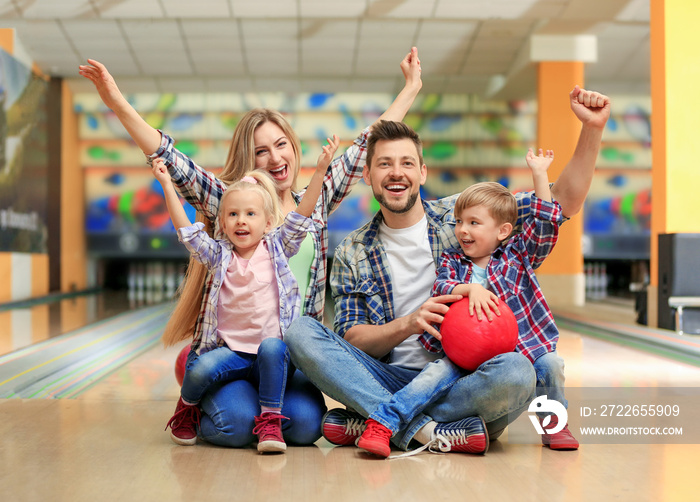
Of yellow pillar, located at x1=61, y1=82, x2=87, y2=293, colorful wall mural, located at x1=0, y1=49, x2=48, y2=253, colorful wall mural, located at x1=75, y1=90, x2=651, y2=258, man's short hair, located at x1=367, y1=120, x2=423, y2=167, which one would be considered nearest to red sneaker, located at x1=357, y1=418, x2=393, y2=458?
man's short hair, located at x1=367, y1=120, x2=423, y2=167

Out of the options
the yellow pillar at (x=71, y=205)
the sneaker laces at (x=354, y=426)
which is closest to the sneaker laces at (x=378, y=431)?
the sneaker laces at (x=354, y=426)

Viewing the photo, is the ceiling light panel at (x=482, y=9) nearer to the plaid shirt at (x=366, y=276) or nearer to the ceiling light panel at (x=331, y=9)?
the ceiling light panel at (x=331, y=9)

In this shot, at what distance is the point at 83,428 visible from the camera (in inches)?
82.9

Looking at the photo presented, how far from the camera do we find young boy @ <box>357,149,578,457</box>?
176cm

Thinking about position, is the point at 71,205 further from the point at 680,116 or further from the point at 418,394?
the point at 418,394

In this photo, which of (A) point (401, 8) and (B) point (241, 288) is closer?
(B) point (241, 288)

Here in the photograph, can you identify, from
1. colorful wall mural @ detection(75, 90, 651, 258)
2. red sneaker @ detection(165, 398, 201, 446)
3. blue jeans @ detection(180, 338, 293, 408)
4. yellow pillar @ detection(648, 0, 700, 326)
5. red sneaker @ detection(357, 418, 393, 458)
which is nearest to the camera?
red sneaker @ detection(357, 418, 393, 458)

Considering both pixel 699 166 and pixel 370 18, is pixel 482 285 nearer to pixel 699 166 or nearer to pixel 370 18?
pixel 699 166

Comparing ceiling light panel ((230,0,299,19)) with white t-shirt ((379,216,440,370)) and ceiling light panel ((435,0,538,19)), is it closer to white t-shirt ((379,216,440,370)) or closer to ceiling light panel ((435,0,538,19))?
ceiling light panel ((435,0,538,19))

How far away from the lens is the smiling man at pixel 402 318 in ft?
5.76

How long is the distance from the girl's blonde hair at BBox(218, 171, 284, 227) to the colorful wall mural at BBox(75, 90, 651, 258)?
7.31 meters

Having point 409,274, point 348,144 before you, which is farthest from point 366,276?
point 348,144

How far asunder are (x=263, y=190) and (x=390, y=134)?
0.38 m

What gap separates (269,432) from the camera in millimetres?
1793
